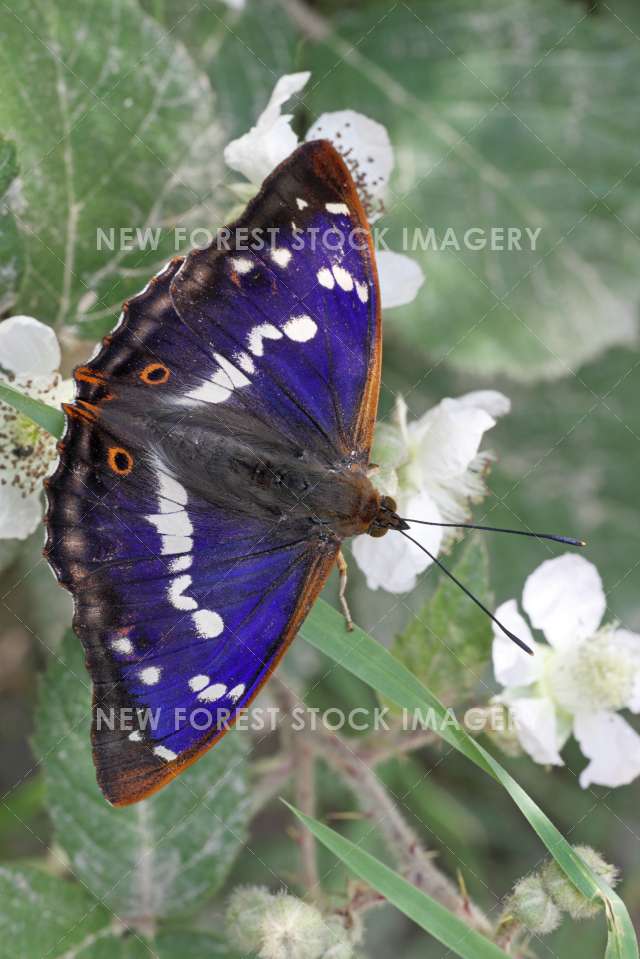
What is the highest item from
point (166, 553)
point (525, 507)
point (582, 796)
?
point (166, 553)

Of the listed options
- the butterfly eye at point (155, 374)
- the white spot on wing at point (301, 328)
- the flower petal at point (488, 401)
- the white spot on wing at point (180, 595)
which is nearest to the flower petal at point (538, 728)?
the flower petal at point (488, 401)

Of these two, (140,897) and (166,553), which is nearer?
(166,553)

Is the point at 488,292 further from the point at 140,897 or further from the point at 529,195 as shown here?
the point at 140,897

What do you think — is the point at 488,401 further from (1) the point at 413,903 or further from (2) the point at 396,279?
(1) the point at 413,903

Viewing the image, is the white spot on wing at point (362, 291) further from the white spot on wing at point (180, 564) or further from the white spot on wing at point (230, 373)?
the white spot on wing at point (180, 564)

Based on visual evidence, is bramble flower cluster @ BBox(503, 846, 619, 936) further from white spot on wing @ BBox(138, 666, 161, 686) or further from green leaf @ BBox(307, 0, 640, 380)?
green leaf @ BBox(307, 0, 640, 380)

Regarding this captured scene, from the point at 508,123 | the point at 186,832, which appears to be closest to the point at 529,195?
the point at 508,123

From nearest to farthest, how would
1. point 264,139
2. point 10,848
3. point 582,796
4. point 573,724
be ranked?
point 264,139 → point 573,724 → point 10,848 → point 582,796
